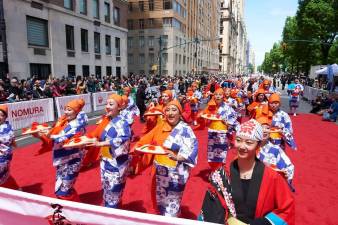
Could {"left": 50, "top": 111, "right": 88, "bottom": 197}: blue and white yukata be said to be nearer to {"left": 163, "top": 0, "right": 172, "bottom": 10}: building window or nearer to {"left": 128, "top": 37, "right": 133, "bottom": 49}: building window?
{"left": 163, "top": 0, "right": 172, "bottom": 10}: building window

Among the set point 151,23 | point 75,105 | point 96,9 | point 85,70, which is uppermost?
point 151,23

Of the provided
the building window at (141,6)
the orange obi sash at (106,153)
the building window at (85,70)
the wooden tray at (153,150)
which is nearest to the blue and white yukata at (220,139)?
the orange obi sash at (106,153)

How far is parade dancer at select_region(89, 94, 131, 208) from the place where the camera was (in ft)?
14.0

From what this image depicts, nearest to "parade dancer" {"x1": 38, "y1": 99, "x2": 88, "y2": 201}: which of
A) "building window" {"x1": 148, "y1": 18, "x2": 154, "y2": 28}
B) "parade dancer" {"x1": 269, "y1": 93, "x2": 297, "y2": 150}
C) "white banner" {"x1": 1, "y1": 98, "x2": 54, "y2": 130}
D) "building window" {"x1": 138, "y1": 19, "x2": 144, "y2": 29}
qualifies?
"parade dancer" {"x1": 269, "y1": 93, "x2": 297, "y2": 150}

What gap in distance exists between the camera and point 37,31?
74.7 feet

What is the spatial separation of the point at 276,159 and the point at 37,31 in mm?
23088

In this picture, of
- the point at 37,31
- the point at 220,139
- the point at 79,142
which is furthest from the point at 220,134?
the point at 37,31

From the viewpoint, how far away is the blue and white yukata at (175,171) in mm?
3877

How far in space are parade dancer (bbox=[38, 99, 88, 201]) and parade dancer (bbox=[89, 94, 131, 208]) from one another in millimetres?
560

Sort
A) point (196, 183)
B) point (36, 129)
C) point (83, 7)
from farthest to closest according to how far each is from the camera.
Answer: point (83, 7) → point (196, 183) → point (36, 129)

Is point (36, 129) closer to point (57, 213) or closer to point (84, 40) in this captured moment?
point (57, 213)

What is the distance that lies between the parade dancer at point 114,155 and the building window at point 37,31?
20693 mm

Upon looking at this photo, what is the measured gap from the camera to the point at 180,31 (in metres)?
55.9

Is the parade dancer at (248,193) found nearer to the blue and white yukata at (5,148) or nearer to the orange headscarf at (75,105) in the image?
the orange headscarf at (75,105)
